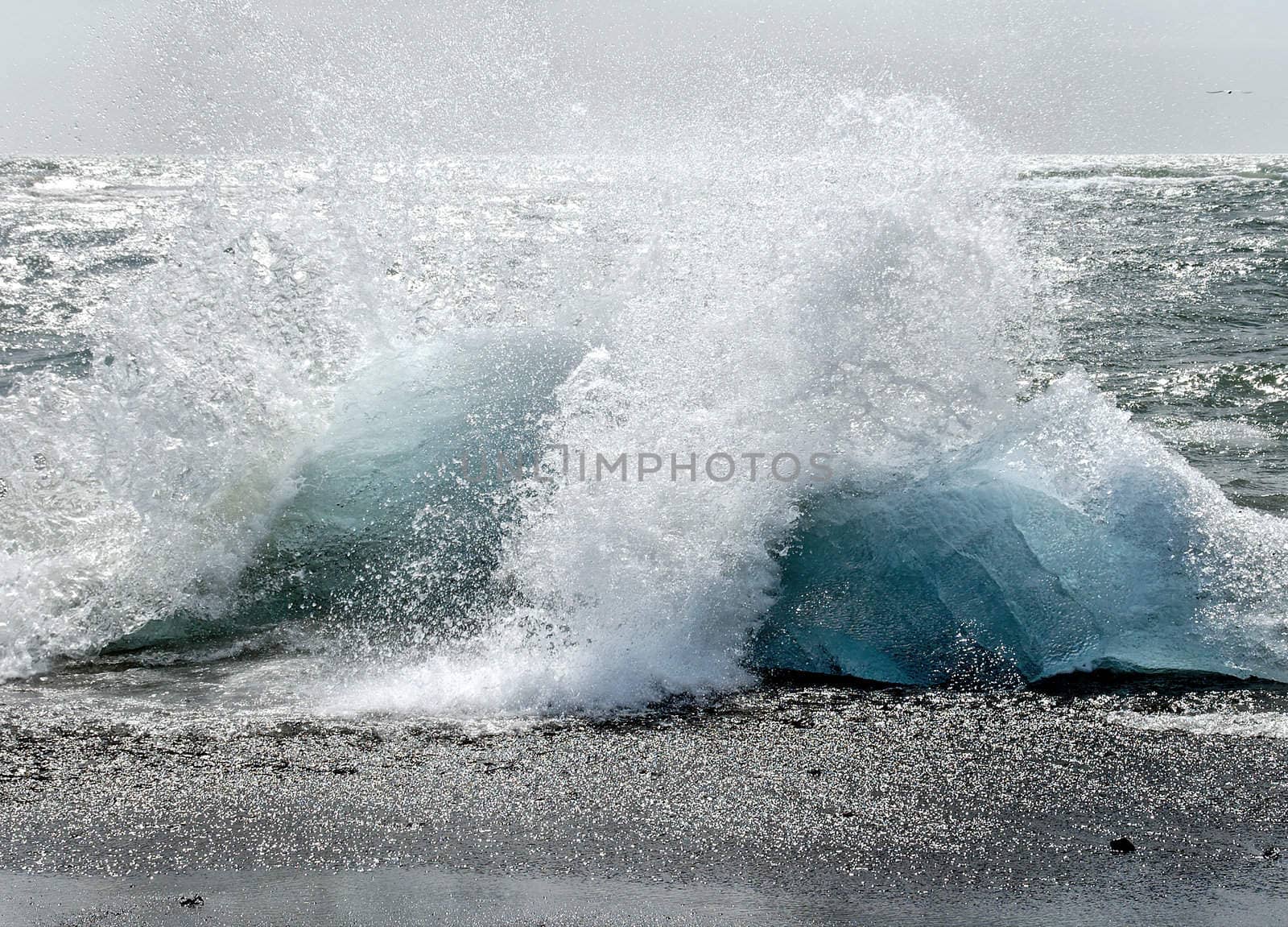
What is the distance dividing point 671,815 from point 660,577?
3.78 ft

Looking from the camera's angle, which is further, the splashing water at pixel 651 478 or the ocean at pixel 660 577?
the splashing water at pixel 651 478

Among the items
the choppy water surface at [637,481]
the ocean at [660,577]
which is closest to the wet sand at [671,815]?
the ocean at [660,577]

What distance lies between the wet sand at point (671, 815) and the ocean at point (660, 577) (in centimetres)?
1

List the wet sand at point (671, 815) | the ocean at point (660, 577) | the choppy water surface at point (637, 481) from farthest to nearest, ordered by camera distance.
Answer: the choppy water surface at point (637, 481) < the ocean at point (660, 577) < the wet sand at point (671, 815)

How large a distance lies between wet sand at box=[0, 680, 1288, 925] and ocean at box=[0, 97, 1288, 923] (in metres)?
0.01

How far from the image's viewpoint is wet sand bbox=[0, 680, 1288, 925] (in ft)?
6.52

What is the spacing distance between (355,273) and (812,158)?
2855 mm

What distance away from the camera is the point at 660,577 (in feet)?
11.0

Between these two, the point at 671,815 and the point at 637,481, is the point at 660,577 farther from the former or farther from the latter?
the point at 671,815

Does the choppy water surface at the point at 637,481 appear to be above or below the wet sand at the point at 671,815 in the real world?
Result: above

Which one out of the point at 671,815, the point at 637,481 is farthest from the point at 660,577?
the point at 671,815

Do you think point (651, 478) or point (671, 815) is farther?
point (651, 478)

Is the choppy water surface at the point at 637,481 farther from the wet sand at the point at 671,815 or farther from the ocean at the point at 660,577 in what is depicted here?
the wet sand at the point at 671,815

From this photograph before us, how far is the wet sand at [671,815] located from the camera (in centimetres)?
199
